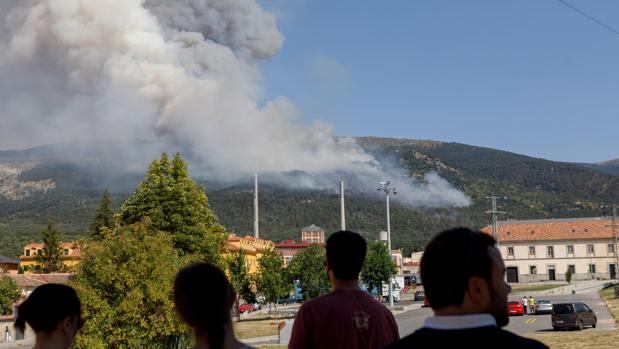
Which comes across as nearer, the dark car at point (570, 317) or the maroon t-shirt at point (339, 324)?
the maroon t-shirt at point (339, 324)

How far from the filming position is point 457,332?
2.60 meters

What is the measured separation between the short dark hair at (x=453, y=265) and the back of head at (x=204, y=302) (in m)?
1.00

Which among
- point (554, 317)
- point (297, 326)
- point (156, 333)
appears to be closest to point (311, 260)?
point (554, 317)

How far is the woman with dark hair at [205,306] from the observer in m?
3.28

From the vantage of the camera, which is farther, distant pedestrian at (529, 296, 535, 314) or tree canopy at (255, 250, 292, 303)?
tree canopy at (255, 250, 292, 303)

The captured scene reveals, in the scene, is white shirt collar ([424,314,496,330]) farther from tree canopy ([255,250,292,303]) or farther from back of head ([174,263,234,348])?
tree canopy ([255,250,292,303])

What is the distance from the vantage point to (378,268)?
61.5m

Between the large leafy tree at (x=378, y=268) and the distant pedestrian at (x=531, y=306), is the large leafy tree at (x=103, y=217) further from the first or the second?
the distant pedestrian at (x=531, y=306)

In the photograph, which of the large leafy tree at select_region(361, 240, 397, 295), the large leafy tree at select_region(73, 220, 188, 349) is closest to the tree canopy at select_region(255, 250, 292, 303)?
the large leafy tree at select_region(361, 240, 397, 295)

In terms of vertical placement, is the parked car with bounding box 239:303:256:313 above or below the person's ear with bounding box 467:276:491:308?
below

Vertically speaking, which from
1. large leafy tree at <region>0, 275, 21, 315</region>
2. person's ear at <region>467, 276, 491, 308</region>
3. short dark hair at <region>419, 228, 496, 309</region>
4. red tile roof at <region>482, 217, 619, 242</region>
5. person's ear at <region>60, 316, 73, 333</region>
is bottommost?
large leafy tree at <region>0, 275, 21, 315</region>

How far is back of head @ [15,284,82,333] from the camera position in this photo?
384 centimetres

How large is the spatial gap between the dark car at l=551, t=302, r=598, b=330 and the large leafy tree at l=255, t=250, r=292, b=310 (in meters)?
29.9

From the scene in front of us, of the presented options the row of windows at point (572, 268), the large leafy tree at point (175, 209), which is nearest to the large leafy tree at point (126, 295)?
the large leafy tree at point (175, 209)
